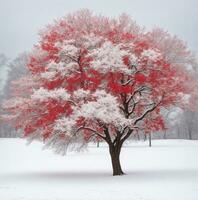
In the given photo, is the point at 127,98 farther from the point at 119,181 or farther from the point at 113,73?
the point at 119,181

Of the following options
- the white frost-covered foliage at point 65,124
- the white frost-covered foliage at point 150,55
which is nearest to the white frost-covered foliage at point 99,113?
the white frost-covered foliage at point 65,124

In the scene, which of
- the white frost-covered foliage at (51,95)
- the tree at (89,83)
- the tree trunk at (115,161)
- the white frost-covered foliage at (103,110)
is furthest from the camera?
the tree trunk at (115,161)

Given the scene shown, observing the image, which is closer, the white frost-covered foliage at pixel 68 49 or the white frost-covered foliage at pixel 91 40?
the white frost-covered foliage at pixel 68 49

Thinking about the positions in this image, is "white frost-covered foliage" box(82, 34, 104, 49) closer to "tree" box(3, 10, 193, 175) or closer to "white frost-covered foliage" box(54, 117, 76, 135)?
"tree" box(3, 10, 193, 175)

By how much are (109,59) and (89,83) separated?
2515mm

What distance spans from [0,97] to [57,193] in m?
71.0

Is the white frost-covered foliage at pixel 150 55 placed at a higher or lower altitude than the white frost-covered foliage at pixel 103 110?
higher

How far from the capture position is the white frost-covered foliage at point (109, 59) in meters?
24.1

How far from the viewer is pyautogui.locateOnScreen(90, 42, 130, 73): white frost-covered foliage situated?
2412cm

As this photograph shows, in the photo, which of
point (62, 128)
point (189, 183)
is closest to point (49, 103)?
point (62, 128)

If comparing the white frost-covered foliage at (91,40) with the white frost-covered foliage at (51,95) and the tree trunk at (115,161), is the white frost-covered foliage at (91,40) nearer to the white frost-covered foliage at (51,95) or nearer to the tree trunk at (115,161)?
the white frost-covered foliage at (51,95)

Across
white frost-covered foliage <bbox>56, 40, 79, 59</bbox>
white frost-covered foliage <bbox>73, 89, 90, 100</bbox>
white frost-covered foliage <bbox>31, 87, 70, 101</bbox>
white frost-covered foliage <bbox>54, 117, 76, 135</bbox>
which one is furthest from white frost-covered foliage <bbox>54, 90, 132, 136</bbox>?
white frost-covered foliage <bbox>56, 40, 79, 59</bbox>

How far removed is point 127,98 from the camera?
1091 inches

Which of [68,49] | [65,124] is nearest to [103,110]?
[65,124]
